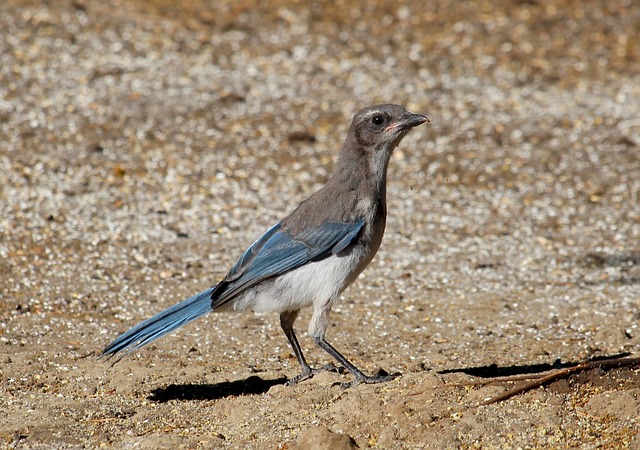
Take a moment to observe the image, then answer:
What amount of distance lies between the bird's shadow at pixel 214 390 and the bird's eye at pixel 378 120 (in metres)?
1.78

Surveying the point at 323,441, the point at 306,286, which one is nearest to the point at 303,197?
the point at 306,286

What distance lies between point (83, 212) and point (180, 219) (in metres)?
0.93

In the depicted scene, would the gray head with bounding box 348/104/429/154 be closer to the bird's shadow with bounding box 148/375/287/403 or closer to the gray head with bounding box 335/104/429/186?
the gray head with bounding box 335/104/429/186

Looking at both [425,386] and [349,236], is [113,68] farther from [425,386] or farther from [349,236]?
[425,386]

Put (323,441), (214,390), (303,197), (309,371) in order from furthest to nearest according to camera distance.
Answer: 1. (303,197)
2. (309,371)
3. (214,390)
4. (323,441)

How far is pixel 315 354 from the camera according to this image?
23.0 feet

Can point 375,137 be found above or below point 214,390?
above

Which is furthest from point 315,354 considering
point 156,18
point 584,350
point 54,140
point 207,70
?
point 156,18

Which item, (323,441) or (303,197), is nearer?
(323,441)

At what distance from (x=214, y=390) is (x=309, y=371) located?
0.61 meters

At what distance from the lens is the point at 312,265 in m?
6.12

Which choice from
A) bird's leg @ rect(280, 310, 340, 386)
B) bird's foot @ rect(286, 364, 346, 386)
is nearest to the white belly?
bird's leg @ rect(280, 310, 340, 386)

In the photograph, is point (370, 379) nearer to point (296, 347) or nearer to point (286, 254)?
point (296, 347)

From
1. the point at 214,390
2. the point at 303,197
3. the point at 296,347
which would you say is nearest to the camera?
the point at 214,390
